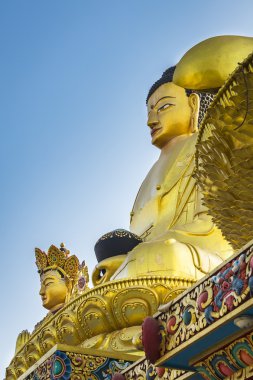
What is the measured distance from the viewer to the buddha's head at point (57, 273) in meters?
5.85

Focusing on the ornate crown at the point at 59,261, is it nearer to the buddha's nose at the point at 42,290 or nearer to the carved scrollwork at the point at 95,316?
the buddha's nose at the point at 42,290

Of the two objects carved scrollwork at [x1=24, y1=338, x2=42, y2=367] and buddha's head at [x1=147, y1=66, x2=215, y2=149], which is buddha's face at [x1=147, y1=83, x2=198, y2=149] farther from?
carved scrollwork at [x1=24, y1=338, x2=42, y2=367]

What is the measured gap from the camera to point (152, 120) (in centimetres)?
723

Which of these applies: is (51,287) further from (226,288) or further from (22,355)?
(226,288)

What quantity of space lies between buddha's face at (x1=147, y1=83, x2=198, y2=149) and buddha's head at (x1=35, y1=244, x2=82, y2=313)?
1873 mm

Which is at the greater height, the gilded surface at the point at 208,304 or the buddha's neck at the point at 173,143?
the buddha's neck at the point at 173,143

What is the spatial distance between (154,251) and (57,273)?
101 cm

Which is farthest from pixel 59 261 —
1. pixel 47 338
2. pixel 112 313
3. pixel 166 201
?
pixel 112 313

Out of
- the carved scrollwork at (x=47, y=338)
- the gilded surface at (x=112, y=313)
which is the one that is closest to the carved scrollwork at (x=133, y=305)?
the gilded surface at (x=112, y=313)

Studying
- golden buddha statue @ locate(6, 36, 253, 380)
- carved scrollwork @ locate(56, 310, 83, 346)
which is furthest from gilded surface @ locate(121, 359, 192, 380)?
carved scrollwork @ locate(56, 310, 83, 346)

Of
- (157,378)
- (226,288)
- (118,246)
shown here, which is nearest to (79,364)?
(157,378)

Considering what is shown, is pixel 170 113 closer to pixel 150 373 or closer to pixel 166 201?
pixel 166 201

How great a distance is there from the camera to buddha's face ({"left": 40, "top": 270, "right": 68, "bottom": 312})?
5.88 metres

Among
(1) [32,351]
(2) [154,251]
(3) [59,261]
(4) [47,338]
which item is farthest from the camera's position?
(3) [59,261]
